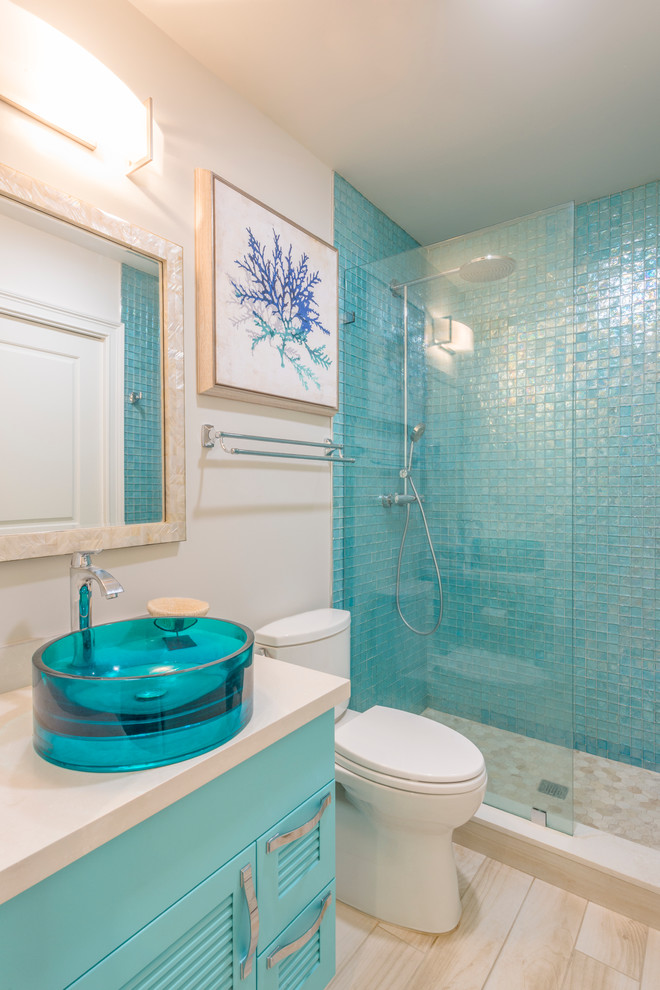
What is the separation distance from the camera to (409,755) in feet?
4.79

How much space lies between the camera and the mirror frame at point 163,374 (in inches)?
43.3

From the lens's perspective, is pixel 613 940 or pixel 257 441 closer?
pixel 613 940

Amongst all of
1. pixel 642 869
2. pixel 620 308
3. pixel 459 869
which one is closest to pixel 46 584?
pixel 459 869

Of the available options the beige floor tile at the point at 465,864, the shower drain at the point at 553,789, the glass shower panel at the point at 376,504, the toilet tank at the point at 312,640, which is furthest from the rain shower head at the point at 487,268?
the beige floor tile at the point at 465,864

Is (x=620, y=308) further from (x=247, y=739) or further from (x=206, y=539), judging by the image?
(x=247, y=739)

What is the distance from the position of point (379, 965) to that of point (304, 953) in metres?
0.47

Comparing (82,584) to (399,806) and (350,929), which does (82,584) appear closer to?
(399,806)

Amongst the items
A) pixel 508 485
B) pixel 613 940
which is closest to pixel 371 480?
pixel 508 485

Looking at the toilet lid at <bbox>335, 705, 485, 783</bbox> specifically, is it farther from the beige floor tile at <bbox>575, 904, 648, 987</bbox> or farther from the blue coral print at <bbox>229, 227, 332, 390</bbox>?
the blue coral print at <bbox>229, 227, 332, 390</bbox>

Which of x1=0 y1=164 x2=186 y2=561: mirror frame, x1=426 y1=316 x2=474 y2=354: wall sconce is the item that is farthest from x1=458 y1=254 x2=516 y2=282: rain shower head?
x1=0 y1=164 x2=186 y2=561: mirror frame

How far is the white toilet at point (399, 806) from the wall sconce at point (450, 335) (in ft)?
4.19

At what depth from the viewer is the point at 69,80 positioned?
118 cm

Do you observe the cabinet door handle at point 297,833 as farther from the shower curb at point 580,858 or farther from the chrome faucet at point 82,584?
the shower curb at point 580,858

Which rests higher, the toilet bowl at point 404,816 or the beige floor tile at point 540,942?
the toilet bowl at point 404,816
